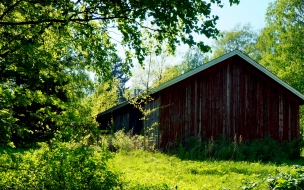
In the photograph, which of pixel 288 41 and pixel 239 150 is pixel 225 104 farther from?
pixel 288 41

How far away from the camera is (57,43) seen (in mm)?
6293

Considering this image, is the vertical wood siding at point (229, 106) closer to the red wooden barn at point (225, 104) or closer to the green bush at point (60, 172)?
the red wooden barn at point (225, 104)

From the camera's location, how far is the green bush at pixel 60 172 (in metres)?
5.77

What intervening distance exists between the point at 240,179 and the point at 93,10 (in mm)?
6160

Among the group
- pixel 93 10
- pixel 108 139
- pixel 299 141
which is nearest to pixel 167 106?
pixel 108 139

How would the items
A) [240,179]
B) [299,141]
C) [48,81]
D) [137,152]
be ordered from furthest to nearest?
[299,141] → [137,152] → [240,179] → [48,81]

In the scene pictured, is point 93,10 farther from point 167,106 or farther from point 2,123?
point 167,106

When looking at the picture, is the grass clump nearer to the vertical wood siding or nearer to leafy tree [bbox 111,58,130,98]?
the vertical wood siding

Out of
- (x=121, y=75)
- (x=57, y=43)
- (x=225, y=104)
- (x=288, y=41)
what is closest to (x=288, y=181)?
(x=57, y=43)

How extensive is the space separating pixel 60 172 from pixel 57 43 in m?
2.08

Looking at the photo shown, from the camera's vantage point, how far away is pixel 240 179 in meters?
10.2

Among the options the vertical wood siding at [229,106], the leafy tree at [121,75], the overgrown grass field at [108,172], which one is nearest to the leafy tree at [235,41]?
the leafy tree at [121,75]

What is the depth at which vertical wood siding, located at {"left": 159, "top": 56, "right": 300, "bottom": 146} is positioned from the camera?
19.2 m

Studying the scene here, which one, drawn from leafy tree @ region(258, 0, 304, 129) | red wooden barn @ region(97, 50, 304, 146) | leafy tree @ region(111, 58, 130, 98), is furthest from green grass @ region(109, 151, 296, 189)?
leafy tree @ region(258, 0, 304, 129)
